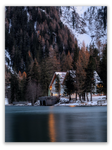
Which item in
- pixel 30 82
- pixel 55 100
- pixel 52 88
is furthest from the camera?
pixel 52 88

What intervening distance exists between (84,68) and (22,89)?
26563 millimetres

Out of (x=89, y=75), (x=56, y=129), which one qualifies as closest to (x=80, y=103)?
(x=89, y=75)

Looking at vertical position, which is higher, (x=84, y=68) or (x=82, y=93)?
(x=84, y=68)

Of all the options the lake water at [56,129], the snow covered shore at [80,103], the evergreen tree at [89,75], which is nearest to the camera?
the lake water at [56,129]

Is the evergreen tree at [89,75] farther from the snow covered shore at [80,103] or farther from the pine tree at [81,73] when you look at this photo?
the snow covered shore at [80,103]

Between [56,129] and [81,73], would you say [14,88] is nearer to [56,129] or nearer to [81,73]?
[81,73]

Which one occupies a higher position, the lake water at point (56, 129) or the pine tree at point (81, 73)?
the pine tree at point (81, 73)

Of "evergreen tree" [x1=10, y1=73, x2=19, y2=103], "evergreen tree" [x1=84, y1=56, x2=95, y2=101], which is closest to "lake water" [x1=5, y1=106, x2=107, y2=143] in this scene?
"evergreen tree" [x1=84, y1=56, x2=95, y2=101]

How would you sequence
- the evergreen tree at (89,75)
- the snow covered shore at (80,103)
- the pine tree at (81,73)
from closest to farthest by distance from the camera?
the evergreen tree at (89,75), the snow covered shore at (80,103), the pine tree at (81,73)

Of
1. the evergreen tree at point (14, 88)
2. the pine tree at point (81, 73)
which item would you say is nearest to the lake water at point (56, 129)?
the pine tree at point (81, 73)

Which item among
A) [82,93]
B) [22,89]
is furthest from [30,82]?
[82,93]
